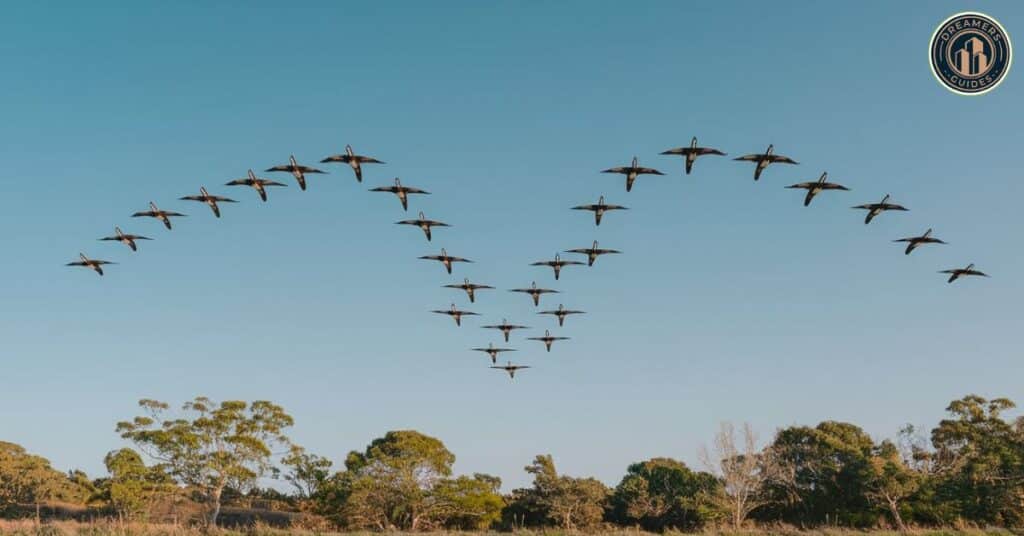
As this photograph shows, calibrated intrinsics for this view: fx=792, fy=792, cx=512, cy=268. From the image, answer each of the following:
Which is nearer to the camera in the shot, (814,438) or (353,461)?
(353,461)

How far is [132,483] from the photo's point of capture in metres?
57.2

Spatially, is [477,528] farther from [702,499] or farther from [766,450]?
[766,450]

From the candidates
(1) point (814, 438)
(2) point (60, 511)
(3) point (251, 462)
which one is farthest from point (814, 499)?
(2) point (60, 511)

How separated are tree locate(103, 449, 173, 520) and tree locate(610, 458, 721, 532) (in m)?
33.9

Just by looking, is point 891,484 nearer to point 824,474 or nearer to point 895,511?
point 895,511

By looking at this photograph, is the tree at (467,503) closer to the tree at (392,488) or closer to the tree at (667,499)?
the tree at (392,488)

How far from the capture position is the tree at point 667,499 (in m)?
54.9

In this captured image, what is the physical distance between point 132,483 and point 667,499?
3888 cm

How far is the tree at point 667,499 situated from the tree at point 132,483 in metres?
33.9

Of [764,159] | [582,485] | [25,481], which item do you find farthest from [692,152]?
[25,481]

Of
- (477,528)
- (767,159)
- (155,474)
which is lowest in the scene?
(477,528)

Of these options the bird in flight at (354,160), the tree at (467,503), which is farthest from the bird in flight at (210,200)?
the tree at (467,503)

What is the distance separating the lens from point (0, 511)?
2525 inches

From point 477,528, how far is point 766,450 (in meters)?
22.9
